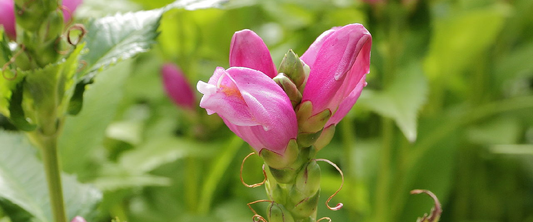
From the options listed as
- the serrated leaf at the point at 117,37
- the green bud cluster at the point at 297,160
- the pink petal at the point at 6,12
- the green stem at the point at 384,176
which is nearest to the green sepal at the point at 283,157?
the green bud cluster at the point at 297,160

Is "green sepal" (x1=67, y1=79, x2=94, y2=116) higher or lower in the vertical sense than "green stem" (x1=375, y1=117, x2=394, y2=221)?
higher

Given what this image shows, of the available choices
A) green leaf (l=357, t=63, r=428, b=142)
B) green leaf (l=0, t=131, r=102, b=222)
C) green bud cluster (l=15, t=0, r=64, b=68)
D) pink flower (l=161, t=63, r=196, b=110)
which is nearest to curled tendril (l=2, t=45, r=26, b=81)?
green bud cluster (l=15, t=0, r=64, b=68)

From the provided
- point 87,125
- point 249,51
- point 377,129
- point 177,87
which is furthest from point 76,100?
point 377,129

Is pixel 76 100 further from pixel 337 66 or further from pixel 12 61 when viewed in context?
pixel 337 66

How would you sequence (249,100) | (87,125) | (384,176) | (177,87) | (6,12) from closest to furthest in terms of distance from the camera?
(249,100)
(6,12)
(87,125)
(384,176)
(177,87)

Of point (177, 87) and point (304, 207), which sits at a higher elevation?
point (304, 207)

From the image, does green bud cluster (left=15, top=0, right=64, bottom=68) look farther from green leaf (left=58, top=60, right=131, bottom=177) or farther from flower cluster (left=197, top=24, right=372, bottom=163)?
green leaf (left=58, top=60, right=131, bottom=177)

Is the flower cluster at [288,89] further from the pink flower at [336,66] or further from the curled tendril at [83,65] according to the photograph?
the curled tendril at [83,65]
